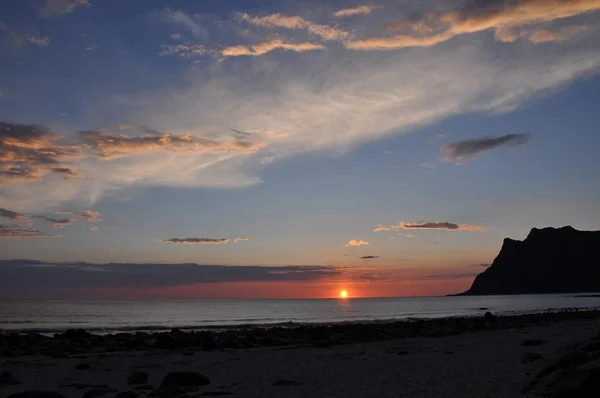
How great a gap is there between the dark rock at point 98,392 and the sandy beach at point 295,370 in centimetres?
3

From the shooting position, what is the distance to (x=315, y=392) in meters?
13.9

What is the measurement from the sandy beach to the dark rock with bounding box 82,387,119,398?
0.09 feet

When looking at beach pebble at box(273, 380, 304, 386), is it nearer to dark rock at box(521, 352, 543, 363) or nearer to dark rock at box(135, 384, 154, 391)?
dark rock at box(135, 384, 154, 391)

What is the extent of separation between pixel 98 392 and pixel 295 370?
7.18m

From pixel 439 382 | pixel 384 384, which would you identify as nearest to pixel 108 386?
pixel 384 384

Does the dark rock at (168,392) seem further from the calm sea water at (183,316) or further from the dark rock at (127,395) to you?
the calm sea water at (183,316)

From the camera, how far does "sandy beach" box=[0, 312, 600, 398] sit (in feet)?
45.0

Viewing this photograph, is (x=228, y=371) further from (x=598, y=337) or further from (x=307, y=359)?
(x=598, y=337)

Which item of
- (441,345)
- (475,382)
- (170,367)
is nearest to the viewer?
(475,382)

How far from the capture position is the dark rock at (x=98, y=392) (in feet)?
46.9

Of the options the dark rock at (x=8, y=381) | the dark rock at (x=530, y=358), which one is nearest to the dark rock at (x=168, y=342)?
the dark rock at (x=8, y=381)

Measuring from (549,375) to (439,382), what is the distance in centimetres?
354

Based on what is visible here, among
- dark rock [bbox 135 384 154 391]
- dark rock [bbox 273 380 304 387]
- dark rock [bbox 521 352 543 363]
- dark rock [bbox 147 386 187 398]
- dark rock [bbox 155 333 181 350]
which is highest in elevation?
dark rock [bbox 521 352 543 363]

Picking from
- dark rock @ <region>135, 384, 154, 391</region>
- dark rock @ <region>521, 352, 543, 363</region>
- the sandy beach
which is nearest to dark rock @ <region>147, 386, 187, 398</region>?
the sandy beach
